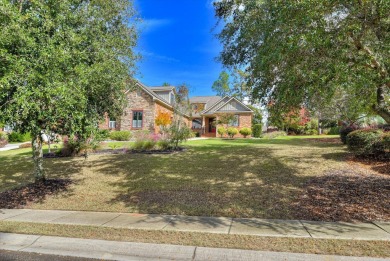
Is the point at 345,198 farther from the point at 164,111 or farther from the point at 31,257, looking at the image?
the point at 164,111

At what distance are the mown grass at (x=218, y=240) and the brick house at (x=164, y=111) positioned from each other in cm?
1495

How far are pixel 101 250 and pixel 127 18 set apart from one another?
8127 mm

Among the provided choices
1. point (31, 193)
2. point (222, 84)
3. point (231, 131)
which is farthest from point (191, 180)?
point (222, 84)

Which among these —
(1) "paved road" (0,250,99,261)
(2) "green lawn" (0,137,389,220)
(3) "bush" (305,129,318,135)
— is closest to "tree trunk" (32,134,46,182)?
(2) "green lawn" (0,137,389,220)

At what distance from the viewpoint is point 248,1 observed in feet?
26.5

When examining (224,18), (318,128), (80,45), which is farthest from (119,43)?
(318,128)

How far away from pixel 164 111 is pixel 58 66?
22.3 metres

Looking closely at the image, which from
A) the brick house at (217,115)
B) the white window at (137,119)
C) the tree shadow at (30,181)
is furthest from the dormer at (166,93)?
the tree shadow at (30,181)

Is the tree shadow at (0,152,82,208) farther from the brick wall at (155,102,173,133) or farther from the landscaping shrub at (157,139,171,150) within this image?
the brick wall at (155,102,173,133)

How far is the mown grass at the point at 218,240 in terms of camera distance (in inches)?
156

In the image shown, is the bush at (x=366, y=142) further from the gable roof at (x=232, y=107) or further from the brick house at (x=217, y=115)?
the gable roof at (x=232, y=107)

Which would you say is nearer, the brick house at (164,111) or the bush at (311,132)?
the brick house at (164,111)

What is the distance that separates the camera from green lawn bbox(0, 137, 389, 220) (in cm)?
648

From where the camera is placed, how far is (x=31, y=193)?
808 centimetres
